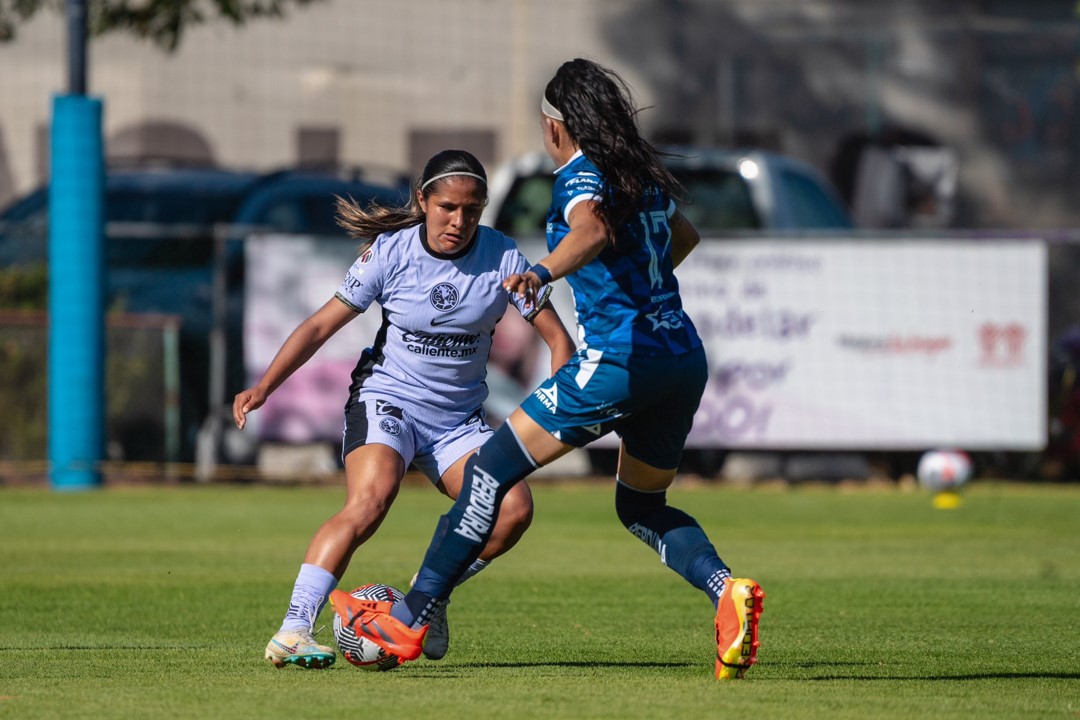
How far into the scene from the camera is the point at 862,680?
6.77m

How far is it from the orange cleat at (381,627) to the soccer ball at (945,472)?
940cm

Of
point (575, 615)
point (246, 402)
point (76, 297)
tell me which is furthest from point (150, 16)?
point (246, 402)

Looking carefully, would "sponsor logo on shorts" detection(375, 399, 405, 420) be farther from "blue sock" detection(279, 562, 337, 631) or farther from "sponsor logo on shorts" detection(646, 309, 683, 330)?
"sponsor logo on shorts" detection(646, 309, 683, 330)

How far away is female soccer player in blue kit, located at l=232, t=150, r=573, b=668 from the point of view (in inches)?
275

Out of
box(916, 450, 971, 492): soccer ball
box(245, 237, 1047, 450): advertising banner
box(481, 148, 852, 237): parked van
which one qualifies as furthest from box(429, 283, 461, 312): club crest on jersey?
box(481, 148, 852, 237): parked van

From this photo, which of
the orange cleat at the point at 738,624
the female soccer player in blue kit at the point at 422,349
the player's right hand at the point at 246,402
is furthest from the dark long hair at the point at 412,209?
the orange cleat at the point at 738,624

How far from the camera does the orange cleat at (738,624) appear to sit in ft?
21.5

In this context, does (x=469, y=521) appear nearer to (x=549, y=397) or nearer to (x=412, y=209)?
(x=549, y=397)

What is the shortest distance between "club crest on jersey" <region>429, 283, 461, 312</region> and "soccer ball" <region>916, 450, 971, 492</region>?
8931 millimetres

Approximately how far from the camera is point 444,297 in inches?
284

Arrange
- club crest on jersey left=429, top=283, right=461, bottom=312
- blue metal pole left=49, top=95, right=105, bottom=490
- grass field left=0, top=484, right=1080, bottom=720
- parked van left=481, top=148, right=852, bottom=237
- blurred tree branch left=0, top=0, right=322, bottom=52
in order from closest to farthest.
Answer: grass field left=0, top=484, right=1080, bottom=720 < club crest on jersey left=429, top=283, right=461, bottom=312 < blue metal pole left=49, top=95, right=105, bottom=490 < parked van left=481, top=148, right=852, bottom=237 < blurred tree branch left=0, top=0, right=322, bottom=52

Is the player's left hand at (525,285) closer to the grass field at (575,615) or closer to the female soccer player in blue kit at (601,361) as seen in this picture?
the female soccer player in blue kit at (601,361)

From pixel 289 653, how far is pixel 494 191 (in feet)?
38.2

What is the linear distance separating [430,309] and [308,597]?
1.16m
